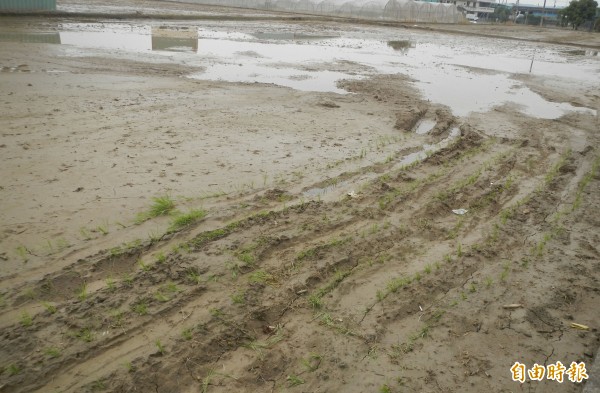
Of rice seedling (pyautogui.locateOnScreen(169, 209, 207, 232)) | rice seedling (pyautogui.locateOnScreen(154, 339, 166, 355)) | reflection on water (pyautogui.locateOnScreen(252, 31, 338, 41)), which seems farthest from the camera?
reflection on water (pyautogui.locateOnScreen(252, 31, 338, 41))

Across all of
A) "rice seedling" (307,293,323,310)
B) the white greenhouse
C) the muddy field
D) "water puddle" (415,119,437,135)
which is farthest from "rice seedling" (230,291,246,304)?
the white greenhouse

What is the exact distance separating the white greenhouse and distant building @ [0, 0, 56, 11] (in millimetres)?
24464

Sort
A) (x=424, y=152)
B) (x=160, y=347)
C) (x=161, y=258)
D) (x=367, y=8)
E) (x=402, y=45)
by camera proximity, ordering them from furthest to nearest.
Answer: (x=367, y=8) → (x=402, y=45) → (x=424, y=152) → (x=161, y=258) → (x=160, y=347)

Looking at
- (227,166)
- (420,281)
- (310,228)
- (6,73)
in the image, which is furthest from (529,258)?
(6,73)

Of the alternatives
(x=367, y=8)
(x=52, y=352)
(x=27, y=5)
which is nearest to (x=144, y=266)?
(x=52, y=352)

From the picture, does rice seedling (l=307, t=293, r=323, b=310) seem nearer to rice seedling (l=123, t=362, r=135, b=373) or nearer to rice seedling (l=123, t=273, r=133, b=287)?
rice seedling (l=123, t=362, r=135, b=373)

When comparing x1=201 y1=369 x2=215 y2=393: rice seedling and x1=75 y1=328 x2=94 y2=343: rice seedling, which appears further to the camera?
x1=75 y1=328 x2=94 y2=343: rice seedling

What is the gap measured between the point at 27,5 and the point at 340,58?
60.7 ft

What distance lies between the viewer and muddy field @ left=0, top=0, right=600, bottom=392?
3.25m

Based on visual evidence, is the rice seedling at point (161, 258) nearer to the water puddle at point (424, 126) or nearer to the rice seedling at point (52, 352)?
the rice seedling at point (52, 352)

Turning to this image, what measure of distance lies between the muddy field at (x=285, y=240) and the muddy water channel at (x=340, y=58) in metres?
1.99

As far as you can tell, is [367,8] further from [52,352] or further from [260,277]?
[52,352]

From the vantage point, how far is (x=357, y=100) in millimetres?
11188

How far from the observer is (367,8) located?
44094 mm
